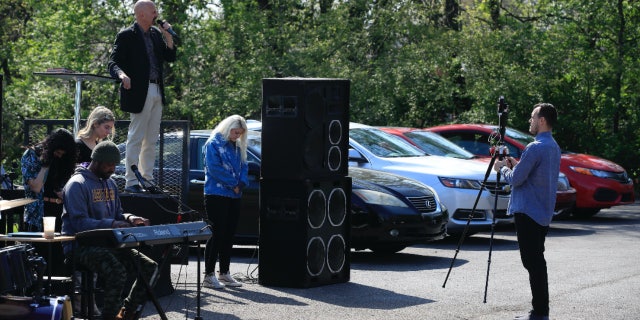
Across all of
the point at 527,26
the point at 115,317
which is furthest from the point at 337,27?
the point at 115,317

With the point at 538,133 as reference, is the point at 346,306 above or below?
below

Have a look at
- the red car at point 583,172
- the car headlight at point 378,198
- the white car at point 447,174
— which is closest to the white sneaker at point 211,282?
the car headlight at point 378,198

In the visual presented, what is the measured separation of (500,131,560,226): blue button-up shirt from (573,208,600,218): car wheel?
10979 millimetres

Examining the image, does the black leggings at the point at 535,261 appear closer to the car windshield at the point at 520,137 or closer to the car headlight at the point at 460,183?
the car headlight at the point at 460,183

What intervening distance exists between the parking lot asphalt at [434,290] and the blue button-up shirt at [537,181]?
1020mm

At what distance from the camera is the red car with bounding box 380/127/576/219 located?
58.0ft

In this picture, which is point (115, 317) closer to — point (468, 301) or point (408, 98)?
point (468, 301)

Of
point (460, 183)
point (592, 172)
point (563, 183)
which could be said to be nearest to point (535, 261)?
point (460, 183)

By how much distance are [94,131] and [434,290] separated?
373 cm

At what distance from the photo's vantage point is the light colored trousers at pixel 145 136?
1111 centimetres

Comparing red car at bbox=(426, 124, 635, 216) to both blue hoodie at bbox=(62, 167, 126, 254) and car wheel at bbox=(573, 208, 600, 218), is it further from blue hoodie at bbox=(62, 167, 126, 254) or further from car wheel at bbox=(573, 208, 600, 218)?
blue hoodie at bbox=(62, 167, 126, 254)

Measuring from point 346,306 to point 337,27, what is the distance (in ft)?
66.4

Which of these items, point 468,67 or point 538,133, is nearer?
point 538,133

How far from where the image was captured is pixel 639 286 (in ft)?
38.1
